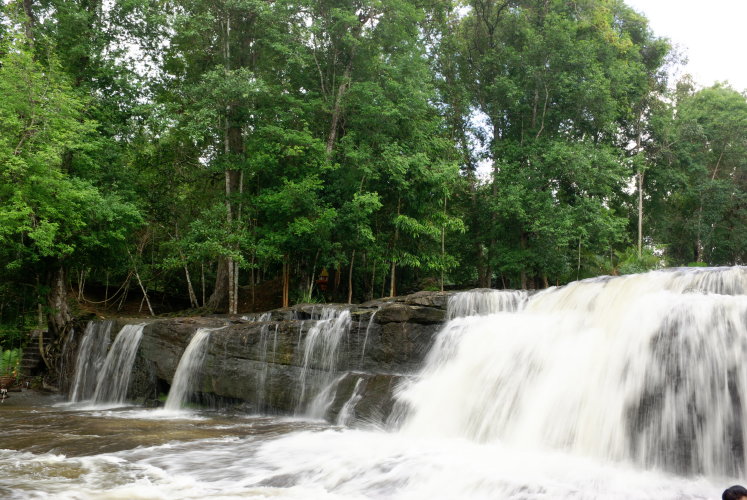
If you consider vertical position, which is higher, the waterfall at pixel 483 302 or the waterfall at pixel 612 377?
the waterfall at pixel 483 302

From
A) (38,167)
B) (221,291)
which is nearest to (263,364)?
(38,167)

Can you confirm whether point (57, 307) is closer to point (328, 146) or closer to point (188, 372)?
point (188, 372)

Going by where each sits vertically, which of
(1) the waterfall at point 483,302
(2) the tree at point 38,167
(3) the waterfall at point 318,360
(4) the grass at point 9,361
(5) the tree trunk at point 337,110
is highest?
(5) the tree trunk at point 337,110

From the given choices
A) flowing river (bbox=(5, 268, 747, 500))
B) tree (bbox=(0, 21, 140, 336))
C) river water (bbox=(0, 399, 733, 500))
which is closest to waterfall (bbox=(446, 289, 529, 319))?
flowing river (bbox=(5, 268, 747, 500))

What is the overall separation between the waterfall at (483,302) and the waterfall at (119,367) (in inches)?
320

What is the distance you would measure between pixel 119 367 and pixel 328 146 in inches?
369

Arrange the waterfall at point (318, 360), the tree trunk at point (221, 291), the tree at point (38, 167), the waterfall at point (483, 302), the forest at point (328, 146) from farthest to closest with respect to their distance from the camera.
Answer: the tree trunk at point (221, 291)
the forest at point (328, 146)
the tree at point (38, 167)
the waterfall at point (483, 302)
the waterfall at point (318, 360)

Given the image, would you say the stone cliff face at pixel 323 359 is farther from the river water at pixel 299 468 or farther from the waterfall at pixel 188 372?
the river water at pixel 299 468

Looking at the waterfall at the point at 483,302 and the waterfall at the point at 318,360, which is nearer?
the waterfall at the point at 318,360

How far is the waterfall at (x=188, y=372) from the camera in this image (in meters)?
12.0

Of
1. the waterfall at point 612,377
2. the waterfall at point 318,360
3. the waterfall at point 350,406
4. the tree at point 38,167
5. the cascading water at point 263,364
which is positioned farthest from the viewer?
the tree at point 38,167

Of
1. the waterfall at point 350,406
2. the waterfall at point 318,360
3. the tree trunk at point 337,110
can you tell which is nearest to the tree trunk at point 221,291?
the tree trunk at point 337,110

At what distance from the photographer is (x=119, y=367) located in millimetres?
13656

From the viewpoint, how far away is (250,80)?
17.0m
